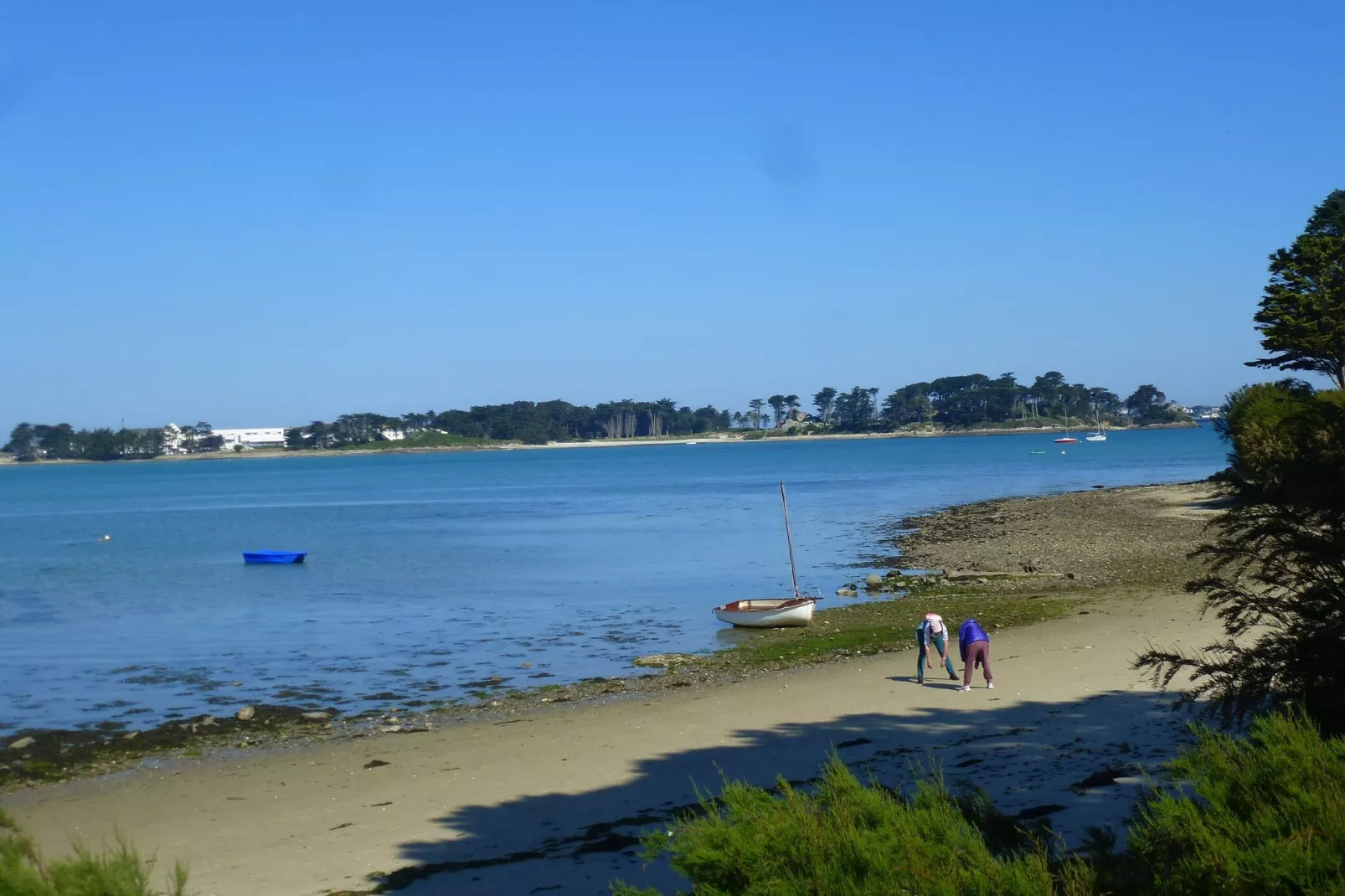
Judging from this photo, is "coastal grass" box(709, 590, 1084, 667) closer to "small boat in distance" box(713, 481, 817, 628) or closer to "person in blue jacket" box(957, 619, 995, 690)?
"small boat in distance" box(713, 481, 817, 628)

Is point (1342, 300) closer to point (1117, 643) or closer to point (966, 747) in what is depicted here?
point (1117, 643)

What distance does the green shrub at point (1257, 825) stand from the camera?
527 cm

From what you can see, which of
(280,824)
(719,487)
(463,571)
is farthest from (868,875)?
(719,487)

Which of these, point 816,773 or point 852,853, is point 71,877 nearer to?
point 852,853

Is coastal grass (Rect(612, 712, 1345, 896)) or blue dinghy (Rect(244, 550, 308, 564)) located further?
blue dinghy (Rect(244, 550, 308, 564))

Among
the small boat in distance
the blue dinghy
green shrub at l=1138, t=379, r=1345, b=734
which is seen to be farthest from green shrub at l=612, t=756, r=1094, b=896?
the blue dinghy

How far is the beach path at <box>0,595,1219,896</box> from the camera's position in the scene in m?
11.2

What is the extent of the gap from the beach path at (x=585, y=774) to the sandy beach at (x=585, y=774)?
0.13 feet

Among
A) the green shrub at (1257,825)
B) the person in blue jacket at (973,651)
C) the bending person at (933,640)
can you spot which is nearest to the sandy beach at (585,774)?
the person in blue jacket at (973,651)

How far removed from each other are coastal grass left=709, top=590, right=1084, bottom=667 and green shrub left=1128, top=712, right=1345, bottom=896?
54.4 ft

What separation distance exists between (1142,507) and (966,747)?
151 feet

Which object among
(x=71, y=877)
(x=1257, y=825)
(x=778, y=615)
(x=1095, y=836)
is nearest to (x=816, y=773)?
(x=1095, y=836)

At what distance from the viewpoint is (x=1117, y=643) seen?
69.1 ft

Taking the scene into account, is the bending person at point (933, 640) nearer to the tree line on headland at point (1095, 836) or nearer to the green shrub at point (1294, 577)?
the green shrub at point (1294, 577)
